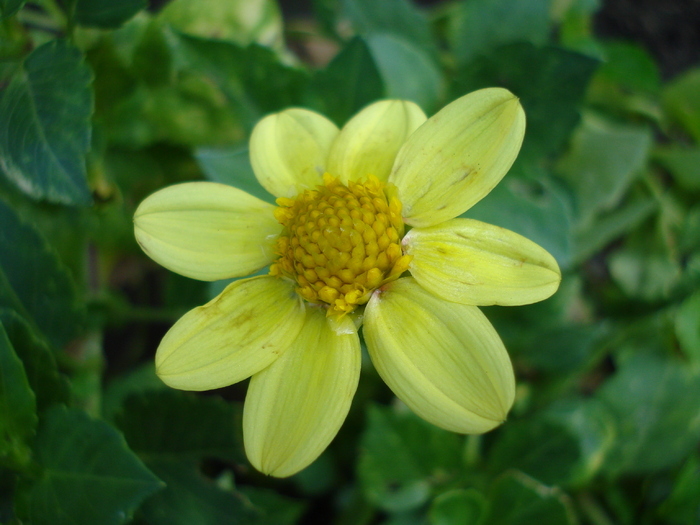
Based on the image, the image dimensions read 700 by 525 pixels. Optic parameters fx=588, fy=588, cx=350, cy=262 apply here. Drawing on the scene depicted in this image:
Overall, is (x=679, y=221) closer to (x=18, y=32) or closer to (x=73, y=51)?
(x=73, y=51)

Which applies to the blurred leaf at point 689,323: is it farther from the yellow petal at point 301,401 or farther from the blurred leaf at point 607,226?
the yellow petal at point 301,401

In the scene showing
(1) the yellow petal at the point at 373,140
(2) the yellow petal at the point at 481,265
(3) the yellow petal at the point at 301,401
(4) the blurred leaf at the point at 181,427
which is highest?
(1) the yellow petal at the point at 373,140

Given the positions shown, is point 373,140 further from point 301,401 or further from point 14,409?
point 14,409

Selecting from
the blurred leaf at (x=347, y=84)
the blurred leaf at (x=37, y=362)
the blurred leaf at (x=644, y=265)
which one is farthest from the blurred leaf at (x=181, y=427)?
the blurred leaf at (x=644, y=265)

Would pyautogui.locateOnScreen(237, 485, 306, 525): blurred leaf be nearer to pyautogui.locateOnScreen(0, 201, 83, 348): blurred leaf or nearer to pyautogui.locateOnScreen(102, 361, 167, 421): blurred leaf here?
pyautogui.locateOnScreen(102, 361, 167, 421): blurred leaf

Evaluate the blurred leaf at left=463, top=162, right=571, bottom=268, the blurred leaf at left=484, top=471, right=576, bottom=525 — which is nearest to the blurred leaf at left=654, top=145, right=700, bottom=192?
the blurred leaf at left=463, top=162, right=571, bottom=268

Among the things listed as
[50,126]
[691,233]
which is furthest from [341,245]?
[691,233]

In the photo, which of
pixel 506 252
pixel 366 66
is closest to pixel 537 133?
pixel 366 66
